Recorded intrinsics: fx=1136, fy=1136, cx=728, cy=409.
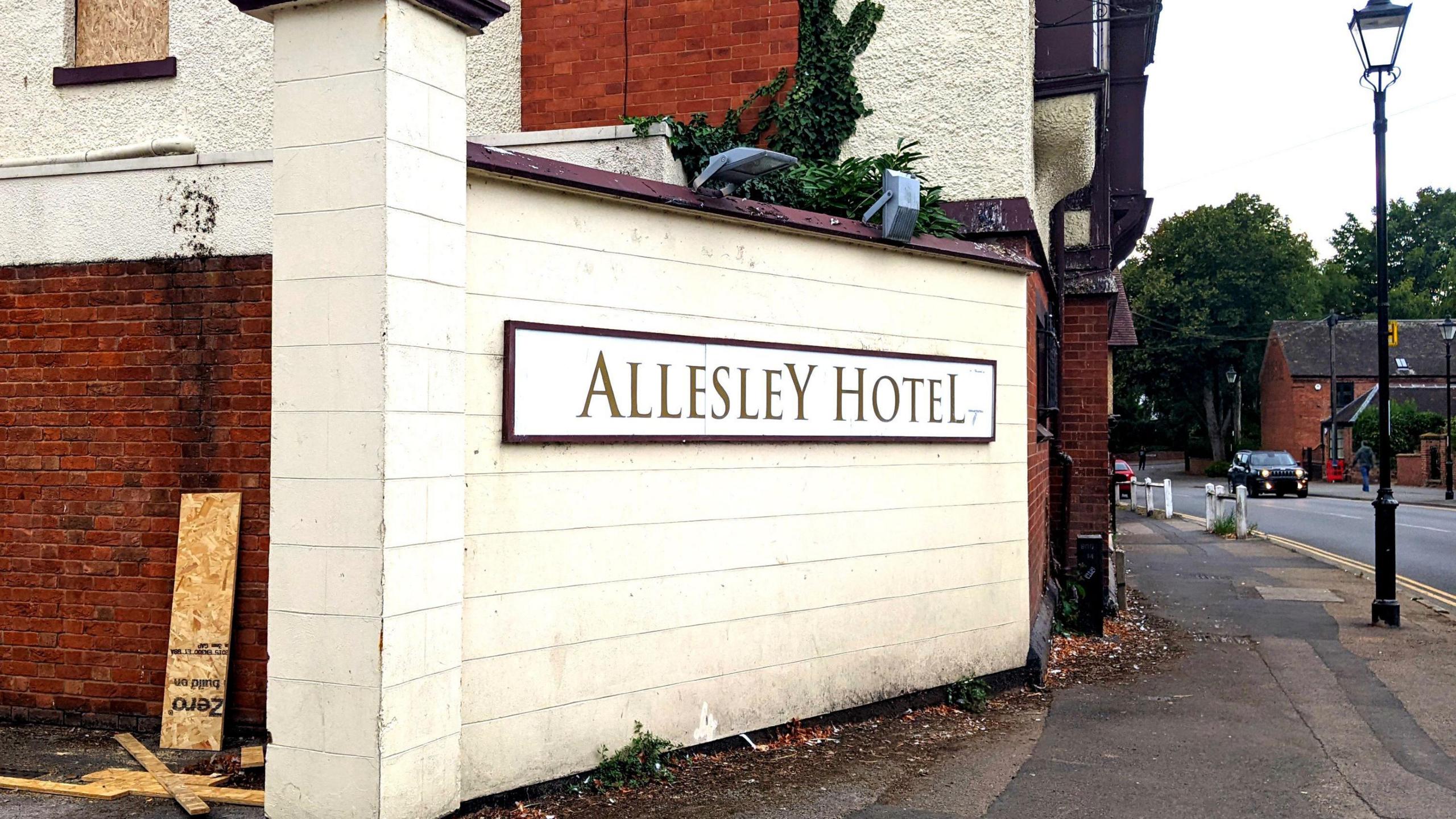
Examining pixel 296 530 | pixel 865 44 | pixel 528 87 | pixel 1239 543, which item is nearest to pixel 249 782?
pixel 296 530

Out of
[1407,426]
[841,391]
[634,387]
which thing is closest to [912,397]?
[841,391]

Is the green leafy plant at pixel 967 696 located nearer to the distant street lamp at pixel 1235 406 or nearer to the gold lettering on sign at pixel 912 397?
the gold lettering on sign at pixel 912 397

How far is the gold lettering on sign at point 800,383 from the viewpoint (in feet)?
20.8

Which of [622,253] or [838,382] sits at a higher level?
[622,253]

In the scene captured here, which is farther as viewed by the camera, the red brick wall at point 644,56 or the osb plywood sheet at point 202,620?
the red brick wall at point 644,56

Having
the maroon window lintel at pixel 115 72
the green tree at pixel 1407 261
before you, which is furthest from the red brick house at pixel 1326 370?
the maroon window lintel at pixel 115 72

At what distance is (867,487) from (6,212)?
5.27 metres

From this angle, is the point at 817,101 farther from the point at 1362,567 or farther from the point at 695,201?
the point at 1362,567

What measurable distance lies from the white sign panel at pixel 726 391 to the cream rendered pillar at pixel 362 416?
515 mm

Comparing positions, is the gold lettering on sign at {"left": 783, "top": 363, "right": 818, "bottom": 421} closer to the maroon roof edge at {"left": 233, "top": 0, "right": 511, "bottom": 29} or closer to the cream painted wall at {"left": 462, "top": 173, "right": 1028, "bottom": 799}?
the cream painted wall at {"left": 462, "top": 173, "right": 1028, "bottom": 799}

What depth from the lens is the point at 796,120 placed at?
8.80 m

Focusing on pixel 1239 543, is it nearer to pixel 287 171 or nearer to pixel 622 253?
pixel 622 253

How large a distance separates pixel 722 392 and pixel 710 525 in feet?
2.28

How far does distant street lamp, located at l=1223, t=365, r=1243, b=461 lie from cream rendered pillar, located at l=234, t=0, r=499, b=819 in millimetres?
61464
